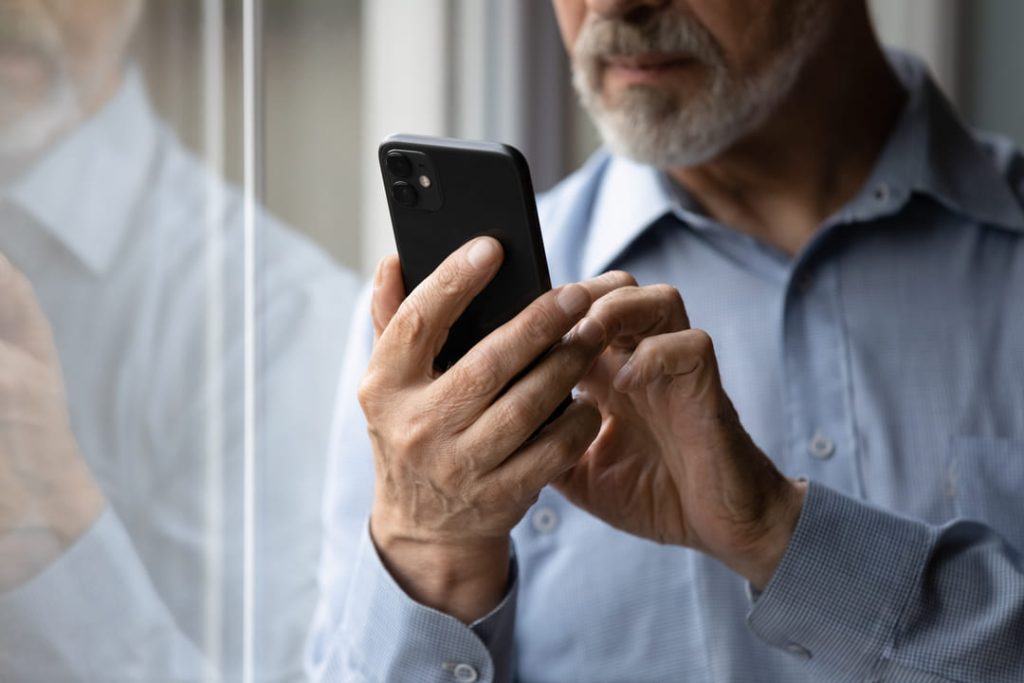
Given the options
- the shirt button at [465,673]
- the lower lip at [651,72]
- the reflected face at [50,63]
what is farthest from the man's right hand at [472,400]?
the lower lip at [651,72]

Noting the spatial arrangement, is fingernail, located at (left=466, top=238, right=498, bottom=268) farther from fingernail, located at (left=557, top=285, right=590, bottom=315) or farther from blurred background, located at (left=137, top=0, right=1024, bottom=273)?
blurred background, located at (left=137, top=0, right=1024, bottom=273)

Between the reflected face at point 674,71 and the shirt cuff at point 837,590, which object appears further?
the reflected face at point 674,71

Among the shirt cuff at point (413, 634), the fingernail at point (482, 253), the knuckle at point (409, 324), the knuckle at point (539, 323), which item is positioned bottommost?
the shirt cuff at point (413, 634)

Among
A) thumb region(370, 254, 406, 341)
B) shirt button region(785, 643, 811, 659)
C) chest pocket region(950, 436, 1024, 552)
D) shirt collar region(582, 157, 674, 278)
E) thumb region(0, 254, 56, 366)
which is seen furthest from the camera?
shirt collar region(582, 157, 674, 278)

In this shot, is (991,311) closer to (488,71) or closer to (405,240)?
(405,240)

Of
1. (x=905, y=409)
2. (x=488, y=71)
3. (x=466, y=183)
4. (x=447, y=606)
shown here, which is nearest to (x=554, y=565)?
(x=447, y=606)

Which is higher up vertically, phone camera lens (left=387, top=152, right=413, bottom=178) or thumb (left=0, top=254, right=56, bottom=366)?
phone camera lens (left=387, top=152, right=413, bottom=178)

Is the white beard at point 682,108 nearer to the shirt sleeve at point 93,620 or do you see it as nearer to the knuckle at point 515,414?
the knuckle at point 515,414

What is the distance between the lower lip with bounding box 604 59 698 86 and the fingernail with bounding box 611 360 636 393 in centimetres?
40

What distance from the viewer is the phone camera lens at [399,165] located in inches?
28.0

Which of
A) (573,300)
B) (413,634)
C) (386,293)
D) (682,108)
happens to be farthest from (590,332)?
(682,108)

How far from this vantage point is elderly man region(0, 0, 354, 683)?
0.68 meters

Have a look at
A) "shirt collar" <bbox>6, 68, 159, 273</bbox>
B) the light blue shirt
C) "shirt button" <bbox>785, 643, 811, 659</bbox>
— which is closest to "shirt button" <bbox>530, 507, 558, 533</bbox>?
the light blue shirt

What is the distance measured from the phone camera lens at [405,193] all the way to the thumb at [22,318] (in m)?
0.23
